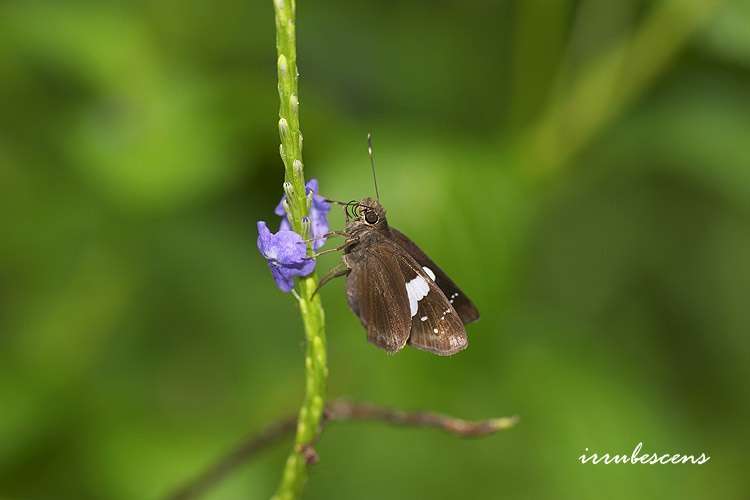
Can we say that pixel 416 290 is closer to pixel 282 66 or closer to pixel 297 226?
pixel 297 226

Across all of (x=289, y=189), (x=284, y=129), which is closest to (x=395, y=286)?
(x=289, y=189)

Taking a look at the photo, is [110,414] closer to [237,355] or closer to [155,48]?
[237,355]

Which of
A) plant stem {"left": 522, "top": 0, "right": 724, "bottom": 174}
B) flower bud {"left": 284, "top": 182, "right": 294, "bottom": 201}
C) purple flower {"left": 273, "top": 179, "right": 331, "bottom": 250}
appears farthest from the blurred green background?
flower bud {"left": 284, "top": 182, "right": 294, "bottom": 201}

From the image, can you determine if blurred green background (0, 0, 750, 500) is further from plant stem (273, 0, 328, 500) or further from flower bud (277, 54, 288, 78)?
flower bud (277, 54, 288, 78)

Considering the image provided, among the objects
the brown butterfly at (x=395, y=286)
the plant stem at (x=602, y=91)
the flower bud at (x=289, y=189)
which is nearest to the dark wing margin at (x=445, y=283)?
the brown butterfly at (x=395, y=286)

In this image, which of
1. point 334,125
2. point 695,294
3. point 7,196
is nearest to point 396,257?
point 334,125

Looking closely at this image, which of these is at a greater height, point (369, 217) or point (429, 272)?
point (369, 217)
